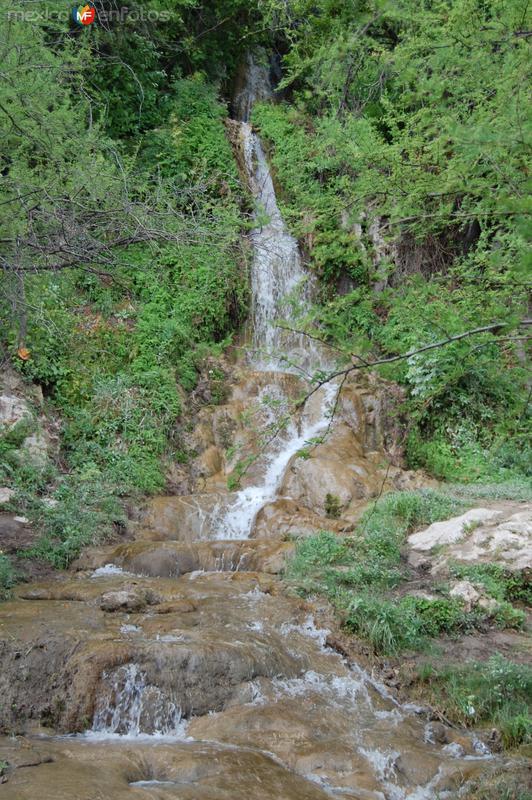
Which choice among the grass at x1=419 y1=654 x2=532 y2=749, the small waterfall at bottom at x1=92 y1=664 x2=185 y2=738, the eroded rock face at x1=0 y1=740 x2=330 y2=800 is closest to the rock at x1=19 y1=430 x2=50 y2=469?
the small waterfall at bottom at x1=92 y1=664 x2=185 y2=738

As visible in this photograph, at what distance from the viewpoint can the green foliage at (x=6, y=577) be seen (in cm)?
636

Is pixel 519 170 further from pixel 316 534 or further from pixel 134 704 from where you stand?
pixel 316 534

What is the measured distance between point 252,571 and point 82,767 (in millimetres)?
4126

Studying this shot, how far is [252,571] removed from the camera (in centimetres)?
770

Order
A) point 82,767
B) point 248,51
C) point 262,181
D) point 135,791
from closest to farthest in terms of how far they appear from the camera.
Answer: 1. point 135,791
2. point 82,767
3. point 262,181
4. point 248,51

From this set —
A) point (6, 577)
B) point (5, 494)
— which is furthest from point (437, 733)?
point (5, 494)

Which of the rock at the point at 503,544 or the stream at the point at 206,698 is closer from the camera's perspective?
the stream at the point at 206,698

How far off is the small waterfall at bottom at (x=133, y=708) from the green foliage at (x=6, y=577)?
2.15 m

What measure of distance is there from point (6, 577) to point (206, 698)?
9.84ft

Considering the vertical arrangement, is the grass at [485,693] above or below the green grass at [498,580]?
below

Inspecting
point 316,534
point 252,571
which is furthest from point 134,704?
point 316,534

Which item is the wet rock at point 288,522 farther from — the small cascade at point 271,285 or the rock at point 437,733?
the small cascade at point 271,285

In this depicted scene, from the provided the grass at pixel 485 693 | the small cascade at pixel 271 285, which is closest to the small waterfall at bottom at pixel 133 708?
the grass at pixel 485 693

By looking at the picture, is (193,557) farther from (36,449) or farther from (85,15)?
(85,15)
